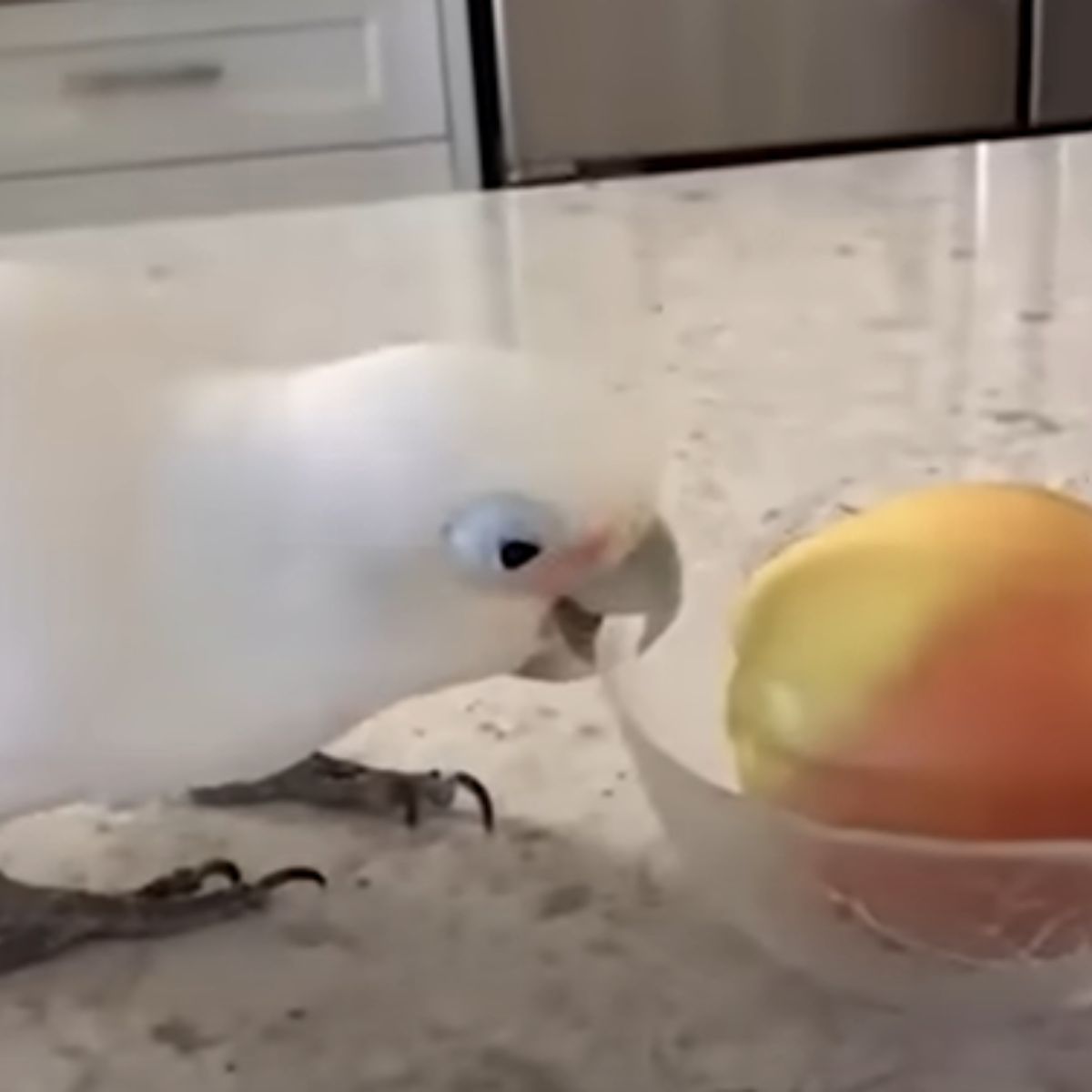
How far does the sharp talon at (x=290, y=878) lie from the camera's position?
547mm

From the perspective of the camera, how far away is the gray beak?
51cm

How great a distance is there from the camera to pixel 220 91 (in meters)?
1.80

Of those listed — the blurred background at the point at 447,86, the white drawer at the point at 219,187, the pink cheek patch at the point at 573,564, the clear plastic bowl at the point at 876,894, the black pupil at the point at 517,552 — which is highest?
the black pupil at the point at 517,552

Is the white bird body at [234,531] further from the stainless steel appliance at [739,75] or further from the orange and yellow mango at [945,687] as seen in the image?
the stainless steel appliance at [739,75]

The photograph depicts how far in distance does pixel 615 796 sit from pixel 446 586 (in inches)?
4.2

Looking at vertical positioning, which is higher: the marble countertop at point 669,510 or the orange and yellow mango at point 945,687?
the orange and yellow mango at point 945,687

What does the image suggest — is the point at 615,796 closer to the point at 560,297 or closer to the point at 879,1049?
the point at 879,1049

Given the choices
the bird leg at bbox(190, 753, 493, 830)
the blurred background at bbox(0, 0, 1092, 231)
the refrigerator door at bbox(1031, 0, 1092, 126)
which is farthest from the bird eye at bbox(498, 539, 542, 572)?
the refrigerator door at bbox(1031, 0, 1092, 126)

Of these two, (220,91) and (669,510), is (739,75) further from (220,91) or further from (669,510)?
(669,510)

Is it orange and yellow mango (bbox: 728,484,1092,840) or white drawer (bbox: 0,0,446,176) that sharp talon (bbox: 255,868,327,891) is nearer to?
Result: orange and yellow mango (bbox: 728,484,1092,840)

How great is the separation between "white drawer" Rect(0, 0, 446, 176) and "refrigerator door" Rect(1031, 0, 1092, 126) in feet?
1.48

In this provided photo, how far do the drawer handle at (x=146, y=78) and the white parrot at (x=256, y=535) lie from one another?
1322 mm

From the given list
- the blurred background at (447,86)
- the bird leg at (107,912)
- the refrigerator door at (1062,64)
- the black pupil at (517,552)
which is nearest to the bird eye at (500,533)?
the black pupil at (517,552)

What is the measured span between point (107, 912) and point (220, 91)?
52.6 inches
